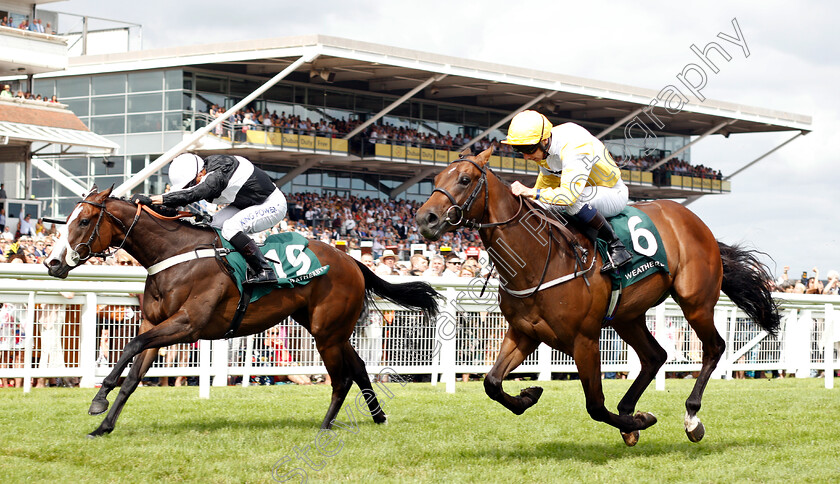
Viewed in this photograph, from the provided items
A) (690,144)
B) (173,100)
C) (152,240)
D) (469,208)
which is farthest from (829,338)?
(690,144)

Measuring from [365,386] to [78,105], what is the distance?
26.3 meters

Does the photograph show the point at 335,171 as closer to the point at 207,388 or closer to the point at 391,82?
the point at 391,82

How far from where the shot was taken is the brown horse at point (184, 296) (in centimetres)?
573

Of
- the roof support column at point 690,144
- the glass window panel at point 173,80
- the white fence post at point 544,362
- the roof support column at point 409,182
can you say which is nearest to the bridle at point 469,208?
the white fence post at point 544,362

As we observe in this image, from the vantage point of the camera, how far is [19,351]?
774 cm

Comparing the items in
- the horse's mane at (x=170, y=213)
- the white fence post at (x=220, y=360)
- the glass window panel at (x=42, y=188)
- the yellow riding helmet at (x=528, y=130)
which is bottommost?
the white fence post at (x=220, y=360)

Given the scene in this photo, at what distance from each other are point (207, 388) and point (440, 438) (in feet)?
8.93

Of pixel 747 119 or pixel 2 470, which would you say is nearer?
pixel 2 470

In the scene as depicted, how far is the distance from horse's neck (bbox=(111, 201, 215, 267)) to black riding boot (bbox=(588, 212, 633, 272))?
249 cm

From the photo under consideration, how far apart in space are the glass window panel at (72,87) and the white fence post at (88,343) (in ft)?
78.5

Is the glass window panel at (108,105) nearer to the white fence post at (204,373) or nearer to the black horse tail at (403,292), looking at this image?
the white fence post at (204,373)

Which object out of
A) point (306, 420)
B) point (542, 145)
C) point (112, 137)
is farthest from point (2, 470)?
point (112, 137)

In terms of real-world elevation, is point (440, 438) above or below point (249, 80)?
below

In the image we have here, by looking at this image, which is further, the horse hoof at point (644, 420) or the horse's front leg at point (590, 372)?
the horse hoof at point (644, 420)
